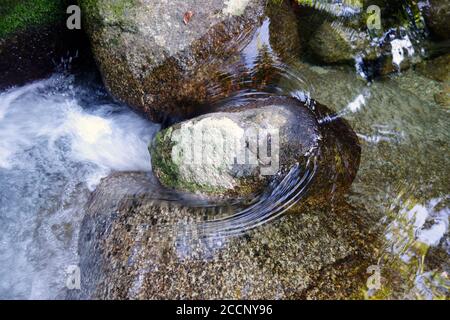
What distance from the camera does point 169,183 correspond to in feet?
11.0

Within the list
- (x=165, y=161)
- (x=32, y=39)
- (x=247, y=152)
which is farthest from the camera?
(x=32, y=39)

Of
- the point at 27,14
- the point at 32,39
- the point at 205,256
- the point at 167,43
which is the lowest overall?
Answer: the point at 205,256

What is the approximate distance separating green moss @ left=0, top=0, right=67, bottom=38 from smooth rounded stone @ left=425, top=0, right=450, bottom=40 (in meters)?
4.09

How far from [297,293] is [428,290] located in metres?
0.94

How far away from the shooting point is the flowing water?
306 centimetres

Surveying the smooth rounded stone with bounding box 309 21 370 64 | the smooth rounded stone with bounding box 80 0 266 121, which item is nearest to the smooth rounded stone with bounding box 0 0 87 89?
the smooth rounded stone with bounding box 80 0 266 121

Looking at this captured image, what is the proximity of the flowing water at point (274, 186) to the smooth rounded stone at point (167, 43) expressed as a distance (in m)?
0.32

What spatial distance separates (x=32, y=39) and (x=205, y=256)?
3.05m


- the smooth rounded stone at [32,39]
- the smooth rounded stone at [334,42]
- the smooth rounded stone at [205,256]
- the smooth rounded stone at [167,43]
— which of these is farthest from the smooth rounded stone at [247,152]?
the smooth rounded stone at [32,39]

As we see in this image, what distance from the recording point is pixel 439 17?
4.50 meters

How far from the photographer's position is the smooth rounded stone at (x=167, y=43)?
358 cm

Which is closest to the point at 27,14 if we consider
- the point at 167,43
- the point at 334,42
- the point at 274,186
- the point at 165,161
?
the point at 167,43

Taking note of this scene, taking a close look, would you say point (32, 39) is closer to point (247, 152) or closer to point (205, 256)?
point (247, 152)
